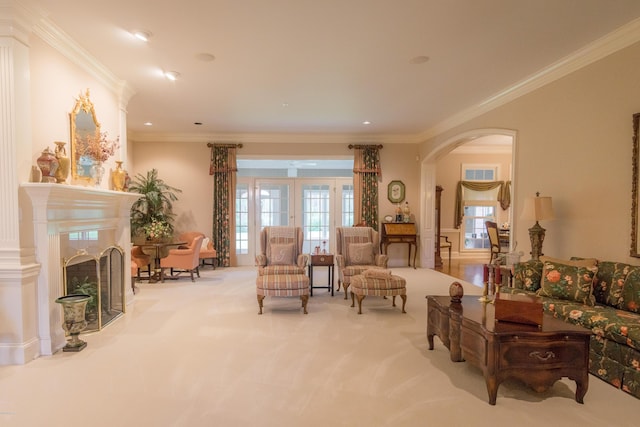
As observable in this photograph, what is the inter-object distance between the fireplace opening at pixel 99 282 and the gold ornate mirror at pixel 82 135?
34.5 inches

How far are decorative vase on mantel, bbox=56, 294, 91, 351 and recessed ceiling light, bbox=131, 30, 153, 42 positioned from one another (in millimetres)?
2597

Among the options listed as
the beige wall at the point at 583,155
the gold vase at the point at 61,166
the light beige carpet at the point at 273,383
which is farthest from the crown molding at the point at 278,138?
the light beige carpet at the point at 273,383

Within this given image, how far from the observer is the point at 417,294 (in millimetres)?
5359

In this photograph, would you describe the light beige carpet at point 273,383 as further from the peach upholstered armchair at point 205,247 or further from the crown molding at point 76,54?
the peach upholstered armchair at point 205,247

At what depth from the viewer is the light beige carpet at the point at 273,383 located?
2.20 metres

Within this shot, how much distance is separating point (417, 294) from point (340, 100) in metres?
3.27

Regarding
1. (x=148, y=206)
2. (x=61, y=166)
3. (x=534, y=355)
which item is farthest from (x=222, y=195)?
(x=534, y=355)

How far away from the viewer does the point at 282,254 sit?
5180 mm

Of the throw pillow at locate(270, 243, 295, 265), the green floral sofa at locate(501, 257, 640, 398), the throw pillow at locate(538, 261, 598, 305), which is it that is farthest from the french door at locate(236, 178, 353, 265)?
the throw pillow at locate(538, 261, 598, 305)

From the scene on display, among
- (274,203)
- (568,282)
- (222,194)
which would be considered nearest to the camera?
(568,282)

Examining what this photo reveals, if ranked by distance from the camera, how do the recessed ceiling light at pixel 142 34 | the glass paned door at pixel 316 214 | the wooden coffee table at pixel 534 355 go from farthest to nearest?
the glass paned door at pixel 316 214, the recessed ceiling light at pixel 142 34, the wooden coffee table at pixel 534 355

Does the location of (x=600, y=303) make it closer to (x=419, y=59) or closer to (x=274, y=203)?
(x=419, y=59)

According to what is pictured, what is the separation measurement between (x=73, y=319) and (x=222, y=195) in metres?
4.61

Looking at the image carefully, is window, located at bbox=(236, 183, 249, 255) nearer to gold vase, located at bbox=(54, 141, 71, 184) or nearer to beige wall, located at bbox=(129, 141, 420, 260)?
beige wall, located at bbox=(129, 141, 420, 260)
